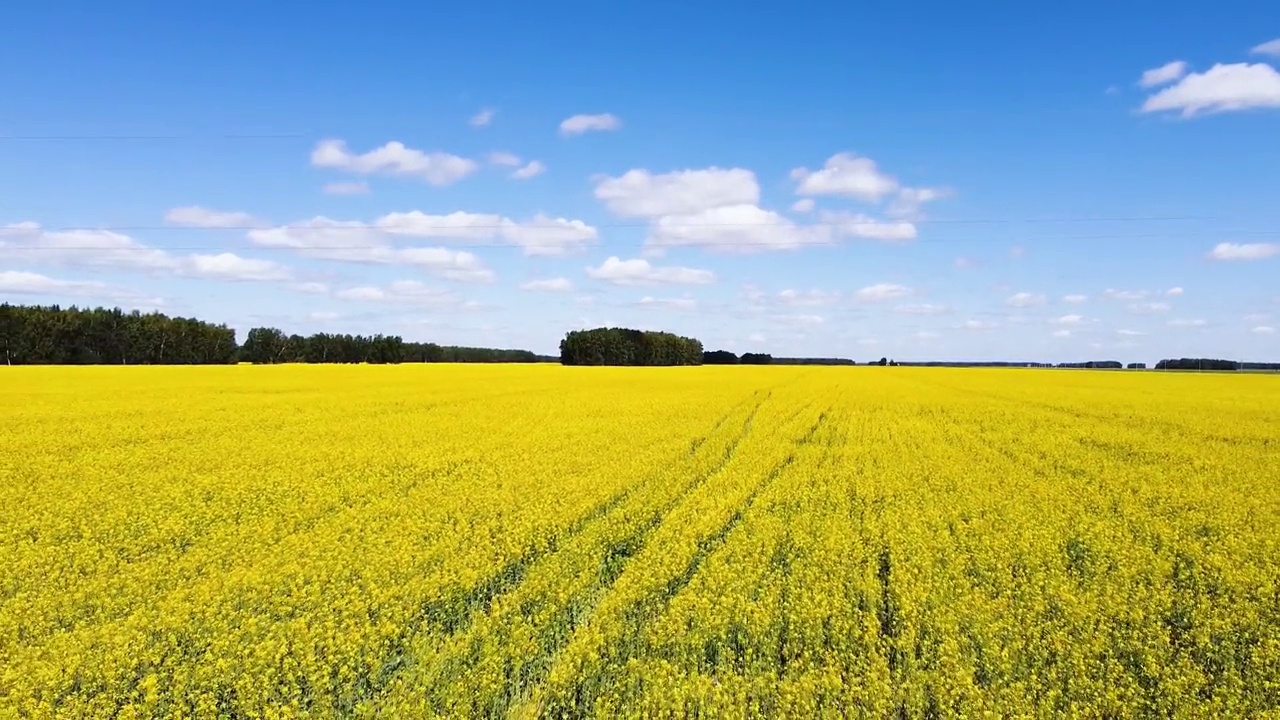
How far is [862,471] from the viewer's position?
1489cm

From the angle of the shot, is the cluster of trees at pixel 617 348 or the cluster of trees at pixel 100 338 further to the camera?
the cluster of trees at pixel 617 348

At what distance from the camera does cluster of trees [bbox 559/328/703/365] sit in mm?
119625

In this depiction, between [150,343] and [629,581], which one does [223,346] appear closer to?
[150,343]

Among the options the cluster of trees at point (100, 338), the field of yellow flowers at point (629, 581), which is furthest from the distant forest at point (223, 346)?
the field of yellow flowers at point (629, 581)

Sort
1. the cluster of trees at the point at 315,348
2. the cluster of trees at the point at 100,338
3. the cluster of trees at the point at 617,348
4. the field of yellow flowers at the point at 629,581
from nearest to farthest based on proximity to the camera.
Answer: the field of yellow flowers at the point at 629,581 → the cluster of trees at the point at 100,338 → the cluster of trees at the point at 315,348 → the cluster of trees at the point at 617,348

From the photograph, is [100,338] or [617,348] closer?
[100,338]

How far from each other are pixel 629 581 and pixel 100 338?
314 feet

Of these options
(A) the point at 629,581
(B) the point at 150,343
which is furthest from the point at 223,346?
(A) the point at 629,581

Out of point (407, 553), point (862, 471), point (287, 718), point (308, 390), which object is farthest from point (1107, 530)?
point (308, 390)

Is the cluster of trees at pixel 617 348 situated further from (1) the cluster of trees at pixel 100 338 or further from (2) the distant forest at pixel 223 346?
(1) the cluster of trees at pixel 100 338

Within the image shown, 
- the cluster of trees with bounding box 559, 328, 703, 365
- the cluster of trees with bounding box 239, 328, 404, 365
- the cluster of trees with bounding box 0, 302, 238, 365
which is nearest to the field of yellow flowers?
the cluster of trees with bounding box 0, 302, 238, 365

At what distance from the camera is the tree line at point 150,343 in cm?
7588

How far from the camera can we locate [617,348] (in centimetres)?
12162

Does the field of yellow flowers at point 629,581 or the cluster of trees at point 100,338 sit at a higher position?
the cluster of trees at point 100,338
